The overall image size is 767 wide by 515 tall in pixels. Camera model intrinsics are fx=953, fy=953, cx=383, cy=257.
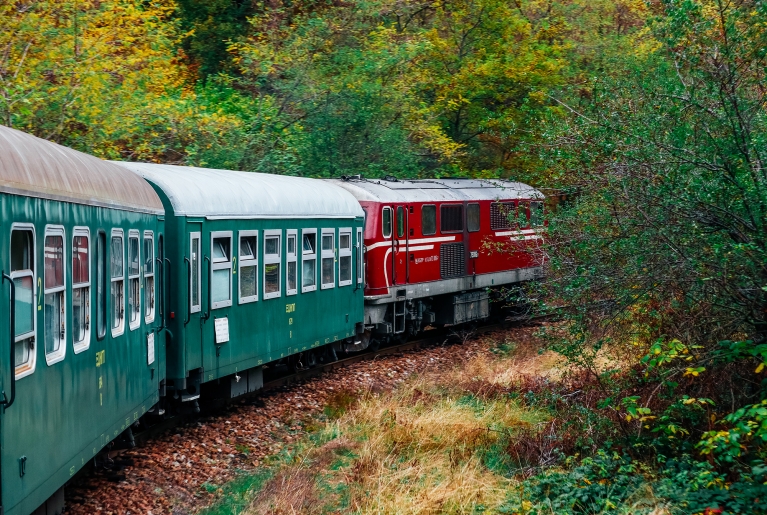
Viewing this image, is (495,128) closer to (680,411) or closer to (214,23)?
(214,23)

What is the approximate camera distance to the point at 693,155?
8.92 m

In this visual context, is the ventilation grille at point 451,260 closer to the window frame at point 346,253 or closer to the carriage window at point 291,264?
the window frame at point 346,253

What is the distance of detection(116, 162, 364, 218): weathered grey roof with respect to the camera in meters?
11.3

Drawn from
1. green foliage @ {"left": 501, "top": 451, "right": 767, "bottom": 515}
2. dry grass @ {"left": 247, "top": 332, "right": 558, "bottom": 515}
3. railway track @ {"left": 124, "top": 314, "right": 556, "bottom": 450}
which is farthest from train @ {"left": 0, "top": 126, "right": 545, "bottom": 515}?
green foliage @ {"left": 501, "top": 451, "right": 767, "bottom": 515}

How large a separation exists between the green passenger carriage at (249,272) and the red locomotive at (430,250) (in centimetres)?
86

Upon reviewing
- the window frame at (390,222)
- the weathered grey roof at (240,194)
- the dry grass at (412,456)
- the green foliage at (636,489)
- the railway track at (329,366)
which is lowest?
the railway track at (329,366)

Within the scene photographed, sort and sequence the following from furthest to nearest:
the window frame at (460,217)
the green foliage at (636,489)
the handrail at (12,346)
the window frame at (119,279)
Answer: the window frame at (460,217), the window frame at (119,279), the green foliage at (636,489), the handrail at (12,346)

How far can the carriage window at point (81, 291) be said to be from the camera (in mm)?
7031

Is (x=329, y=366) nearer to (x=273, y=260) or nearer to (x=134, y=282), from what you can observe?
(x=273, y=260)

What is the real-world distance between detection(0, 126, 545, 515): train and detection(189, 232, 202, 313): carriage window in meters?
0.02

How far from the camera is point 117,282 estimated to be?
861 centimetres

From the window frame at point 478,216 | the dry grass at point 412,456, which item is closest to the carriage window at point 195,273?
the dry grass at point 412,456

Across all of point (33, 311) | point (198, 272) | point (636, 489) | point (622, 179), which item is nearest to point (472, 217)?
point (198, 272)

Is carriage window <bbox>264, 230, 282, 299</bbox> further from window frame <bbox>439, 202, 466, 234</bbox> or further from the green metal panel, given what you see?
window frame <bbox>439, 202, 466, 234</bbox>
